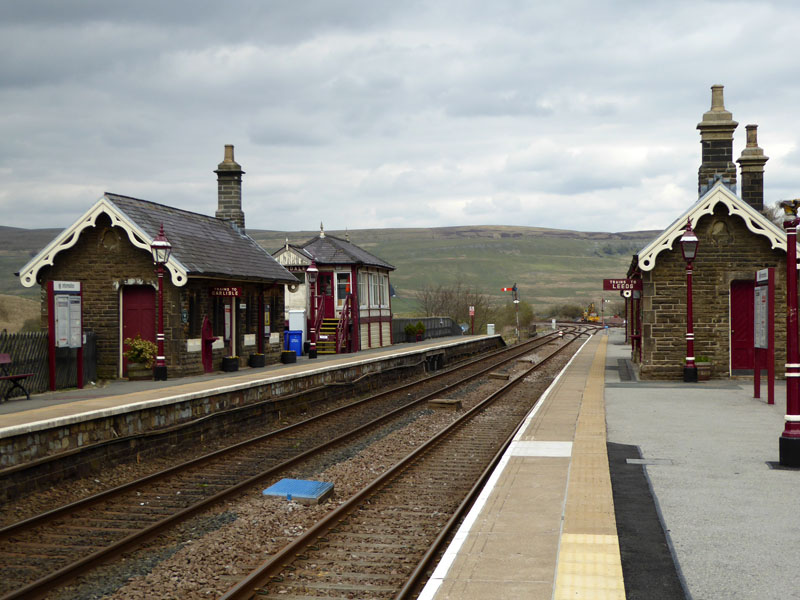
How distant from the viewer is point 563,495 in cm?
830

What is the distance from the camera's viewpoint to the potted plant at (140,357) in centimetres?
2100

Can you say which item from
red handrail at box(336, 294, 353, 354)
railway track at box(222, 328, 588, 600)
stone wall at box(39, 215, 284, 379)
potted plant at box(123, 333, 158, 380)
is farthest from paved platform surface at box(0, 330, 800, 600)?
red handrail at box(336, 294, 353, 354)

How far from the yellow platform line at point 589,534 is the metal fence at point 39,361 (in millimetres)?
11723

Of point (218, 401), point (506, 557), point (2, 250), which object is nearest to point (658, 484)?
point (506, 557)

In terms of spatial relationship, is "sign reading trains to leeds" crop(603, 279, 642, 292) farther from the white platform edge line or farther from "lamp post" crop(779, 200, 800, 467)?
the white platform edge line

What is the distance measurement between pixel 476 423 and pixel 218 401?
5.10 metres

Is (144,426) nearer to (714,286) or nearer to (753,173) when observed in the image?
(714,286)

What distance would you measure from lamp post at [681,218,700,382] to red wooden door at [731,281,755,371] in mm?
1338

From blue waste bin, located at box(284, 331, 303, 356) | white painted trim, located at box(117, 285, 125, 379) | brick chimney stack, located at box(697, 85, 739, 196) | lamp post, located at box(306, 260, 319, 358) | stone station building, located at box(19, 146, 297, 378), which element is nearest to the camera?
stone station building, located at box(19, 146, 297, 378)

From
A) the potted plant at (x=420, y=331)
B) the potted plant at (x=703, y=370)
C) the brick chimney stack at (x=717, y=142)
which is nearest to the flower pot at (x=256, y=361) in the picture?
the potted plant at (x=703, y=370)

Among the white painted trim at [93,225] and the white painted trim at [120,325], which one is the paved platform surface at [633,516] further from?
the white painted trim at [120,325]

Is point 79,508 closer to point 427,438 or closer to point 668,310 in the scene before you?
point 427,438

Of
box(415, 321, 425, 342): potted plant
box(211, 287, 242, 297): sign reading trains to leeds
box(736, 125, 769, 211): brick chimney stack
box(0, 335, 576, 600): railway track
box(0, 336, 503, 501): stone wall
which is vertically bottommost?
box(0, 335, 576, 600): railway track

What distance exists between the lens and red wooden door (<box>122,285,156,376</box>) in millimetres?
21750
